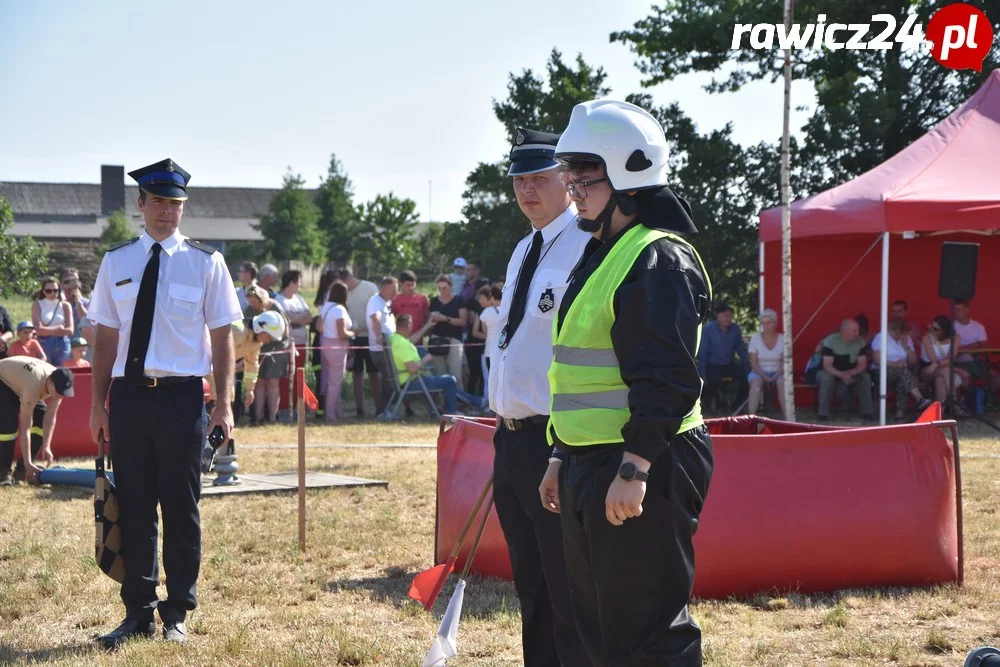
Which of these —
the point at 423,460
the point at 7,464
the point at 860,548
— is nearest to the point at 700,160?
the point at 423,460

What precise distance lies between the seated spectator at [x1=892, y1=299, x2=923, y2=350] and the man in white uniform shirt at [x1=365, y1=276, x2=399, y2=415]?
6648 millimetres

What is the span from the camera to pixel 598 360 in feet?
10.3

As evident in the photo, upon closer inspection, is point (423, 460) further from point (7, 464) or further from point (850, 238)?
point (850, 238)

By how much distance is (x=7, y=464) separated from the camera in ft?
32.8

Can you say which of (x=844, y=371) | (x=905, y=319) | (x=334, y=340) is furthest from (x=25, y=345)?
(x=905, y=319)

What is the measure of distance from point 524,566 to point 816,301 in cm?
1325

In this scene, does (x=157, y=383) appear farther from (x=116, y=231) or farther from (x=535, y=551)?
(x=116, y=231)

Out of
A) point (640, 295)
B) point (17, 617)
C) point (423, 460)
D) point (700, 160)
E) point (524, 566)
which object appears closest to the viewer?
point (640, 295)

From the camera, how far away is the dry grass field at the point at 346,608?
5.00 metres

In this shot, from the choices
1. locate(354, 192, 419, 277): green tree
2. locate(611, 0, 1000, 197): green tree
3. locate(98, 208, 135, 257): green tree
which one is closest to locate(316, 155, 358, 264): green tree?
locate(354, 192, 419, 277): green tree

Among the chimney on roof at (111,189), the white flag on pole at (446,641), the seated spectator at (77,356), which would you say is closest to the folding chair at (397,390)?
the seated spectator at (77,356)

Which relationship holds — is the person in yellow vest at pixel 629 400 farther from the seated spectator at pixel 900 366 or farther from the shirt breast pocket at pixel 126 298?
the seated spectator at pixel 900 366

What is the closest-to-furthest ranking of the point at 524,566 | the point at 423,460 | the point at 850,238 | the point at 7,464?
the point at 524,566 < the point at 7,464 < the point at 423,460 < the point at 850,238

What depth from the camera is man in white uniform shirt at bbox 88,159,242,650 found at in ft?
16.9
